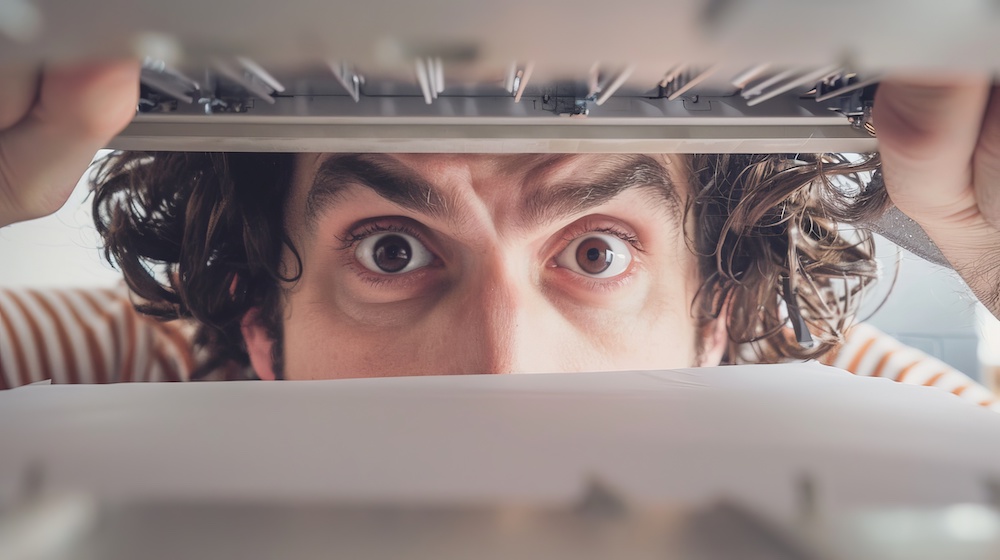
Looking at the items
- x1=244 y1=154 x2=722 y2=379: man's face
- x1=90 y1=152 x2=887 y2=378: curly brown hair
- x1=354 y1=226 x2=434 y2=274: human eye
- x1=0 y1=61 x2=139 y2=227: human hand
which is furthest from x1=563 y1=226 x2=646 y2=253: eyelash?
x1=0 y1=61 x2=139 y2=227: human hand

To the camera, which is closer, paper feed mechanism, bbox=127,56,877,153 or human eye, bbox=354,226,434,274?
paper feed mechanism, bbox=127,56,877,153

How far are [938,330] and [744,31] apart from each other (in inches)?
52.3

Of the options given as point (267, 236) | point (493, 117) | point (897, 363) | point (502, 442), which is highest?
point (493, 117)

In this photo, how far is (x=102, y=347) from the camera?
1.20m

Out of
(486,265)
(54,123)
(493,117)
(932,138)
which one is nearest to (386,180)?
(486,265)

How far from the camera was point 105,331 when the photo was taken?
1.19 metres

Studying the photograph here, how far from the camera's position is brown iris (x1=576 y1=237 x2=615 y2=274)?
1054mm

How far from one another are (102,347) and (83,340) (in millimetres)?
33

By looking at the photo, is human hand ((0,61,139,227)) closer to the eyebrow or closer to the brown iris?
the eyebrow

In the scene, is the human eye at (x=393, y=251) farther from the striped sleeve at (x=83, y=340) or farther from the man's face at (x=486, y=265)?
the striped sleeve at (x=83, y=340)

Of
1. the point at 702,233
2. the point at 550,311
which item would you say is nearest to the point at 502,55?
the point at 550,311

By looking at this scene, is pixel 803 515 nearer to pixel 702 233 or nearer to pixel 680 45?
pixel 680 45

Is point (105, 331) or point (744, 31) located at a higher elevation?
point (744, 31)

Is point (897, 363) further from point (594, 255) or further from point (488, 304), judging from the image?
point (488, 304)
